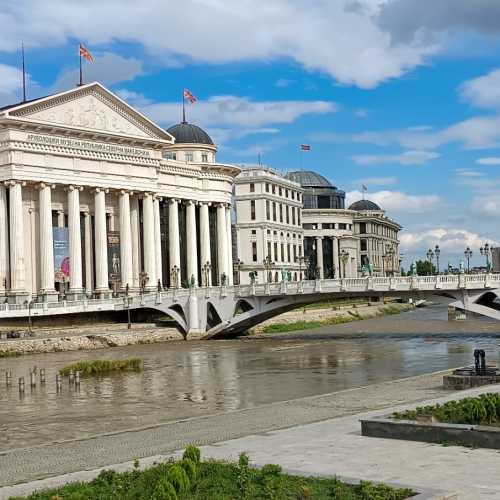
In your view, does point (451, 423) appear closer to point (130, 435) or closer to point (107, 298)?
point (130, 435)

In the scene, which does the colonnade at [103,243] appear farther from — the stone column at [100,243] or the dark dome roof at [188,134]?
the dark dome roof at [188,134]

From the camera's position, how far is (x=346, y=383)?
44750 millimetres

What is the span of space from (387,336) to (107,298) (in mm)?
32075

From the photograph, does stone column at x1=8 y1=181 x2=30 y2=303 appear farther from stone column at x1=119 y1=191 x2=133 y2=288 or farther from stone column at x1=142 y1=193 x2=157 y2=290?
stone column at x1=142 y1=193 x2=157 y2=290

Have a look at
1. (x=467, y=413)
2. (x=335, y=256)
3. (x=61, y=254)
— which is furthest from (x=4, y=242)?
(x=335, y=256)

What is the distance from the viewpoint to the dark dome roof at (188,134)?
12820 cm

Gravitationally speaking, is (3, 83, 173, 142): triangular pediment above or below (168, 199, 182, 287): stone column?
above

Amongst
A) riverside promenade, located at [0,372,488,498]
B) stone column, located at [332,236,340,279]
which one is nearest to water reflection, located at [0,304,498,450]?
riverside promenade, located at [0,372,488,498]

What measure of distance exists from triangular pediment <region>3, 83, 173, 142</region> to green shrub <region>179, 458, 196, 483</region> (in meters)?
80.0

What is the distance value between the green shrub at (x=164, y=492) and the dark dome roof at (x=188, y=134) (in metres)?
116

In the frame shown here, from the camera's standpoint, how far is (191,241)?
392 ft

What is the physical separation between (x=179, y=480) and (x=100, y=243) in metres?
88.4

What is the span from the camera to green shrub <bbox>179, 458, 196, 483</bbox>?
48.0 feet

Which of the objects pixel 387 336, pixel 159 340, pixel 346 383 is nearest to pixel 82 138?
pixel 159 340
